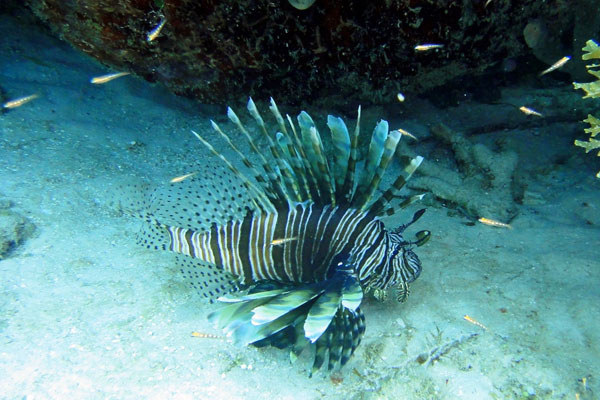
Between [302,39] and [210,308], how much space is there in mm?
3204

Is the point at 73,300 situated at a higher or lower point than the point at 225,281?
higher

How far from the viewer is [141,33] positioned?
4.61 m

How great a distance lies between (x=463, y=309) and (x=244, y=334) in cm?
186

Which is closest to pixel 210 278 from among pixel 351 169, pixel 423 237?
pixel 351 169

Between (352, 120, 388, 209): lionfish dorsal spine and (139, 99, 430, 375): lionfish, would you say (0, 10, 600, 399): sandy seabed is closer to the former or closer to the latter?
(139, 99, 430, 375): lionfish

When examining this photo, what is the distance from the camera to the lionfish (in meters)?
2.62

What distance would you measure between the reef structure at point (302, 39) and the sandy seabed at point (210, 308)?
1.44 meters

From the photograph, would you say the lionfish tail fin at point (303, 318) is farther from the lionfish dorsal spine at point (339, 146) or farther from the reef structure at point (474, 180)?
the reef structure at point (474, 180)

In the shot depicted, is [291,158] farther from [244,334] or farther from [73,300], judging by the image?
[73,300]

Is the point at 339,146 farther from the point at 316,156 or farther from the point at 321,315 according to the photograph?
the point at 321,315

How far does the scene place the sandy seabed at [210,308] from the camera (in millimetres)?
2391

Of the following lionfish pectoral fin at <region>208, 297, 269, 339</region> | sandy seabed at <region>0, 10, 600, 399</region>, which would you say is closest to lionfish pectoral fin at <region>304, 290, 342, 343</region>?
lionfish pectoral fin at <region>208, 297, 269, 339</region>

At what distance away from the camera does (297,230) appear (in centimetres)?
294

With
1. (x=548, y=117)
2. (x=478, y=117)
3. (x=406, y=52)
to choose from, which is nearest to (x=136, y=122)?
(x=406, y=52)
